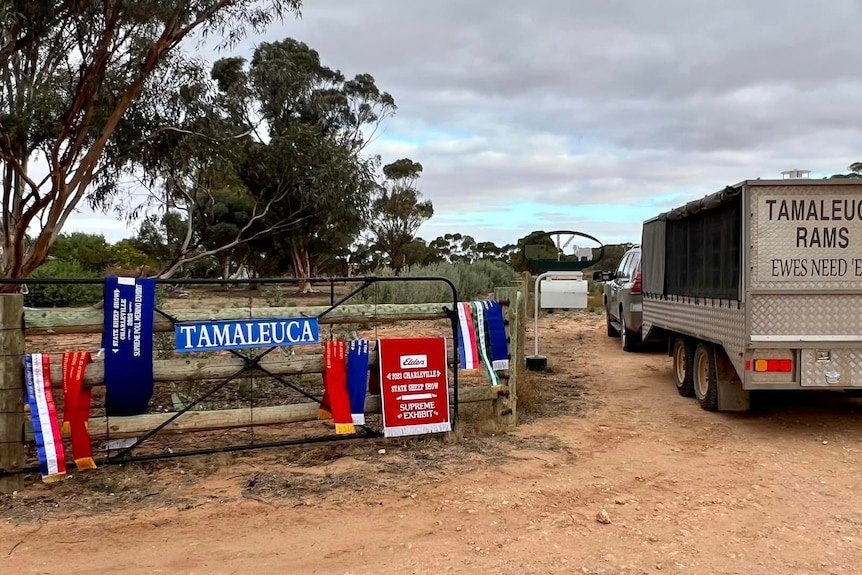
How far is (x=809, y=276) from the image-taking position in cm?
656

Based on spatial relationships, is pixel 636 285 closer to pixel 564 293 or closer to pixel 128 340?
pixel 564 293

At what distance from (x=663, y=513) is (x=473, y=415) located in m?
2.55

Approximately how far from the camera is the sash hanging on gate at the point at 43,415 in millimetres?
4859

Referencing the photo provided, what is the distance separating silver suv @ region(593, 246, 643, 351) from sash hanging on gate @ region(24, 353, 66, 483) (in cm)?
928

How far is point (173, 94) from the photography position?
11477 millimetres

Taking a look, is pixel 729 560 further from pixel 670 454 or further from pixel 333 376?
pixel 333 376

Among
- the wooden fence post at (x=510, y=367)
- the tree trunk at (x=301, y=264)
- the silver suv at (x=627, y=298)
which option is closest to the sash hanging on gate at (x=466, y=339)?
the wooden fence post at (x=510, y=367)

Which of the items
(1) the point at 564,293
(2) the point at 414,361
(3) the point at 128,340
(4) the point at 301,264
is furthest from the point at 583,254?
(4) the point at 301,264

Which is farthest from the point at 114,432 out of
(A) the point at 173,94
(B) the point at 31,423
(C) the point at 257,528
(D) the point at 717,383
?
(A) the point at 173,94

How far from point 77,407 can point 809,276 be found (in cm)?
653

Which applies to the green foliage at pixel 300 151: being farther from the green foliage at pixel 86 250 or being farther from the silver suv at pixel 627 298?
the green foliage at pixel 86 250

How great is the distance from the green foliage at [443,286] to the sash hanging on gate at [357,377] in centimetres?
1151

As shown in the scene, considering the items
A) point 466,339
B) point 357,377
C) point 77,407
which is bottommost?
point 77,407

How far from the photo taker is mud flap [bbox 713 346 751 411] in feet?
24.4
